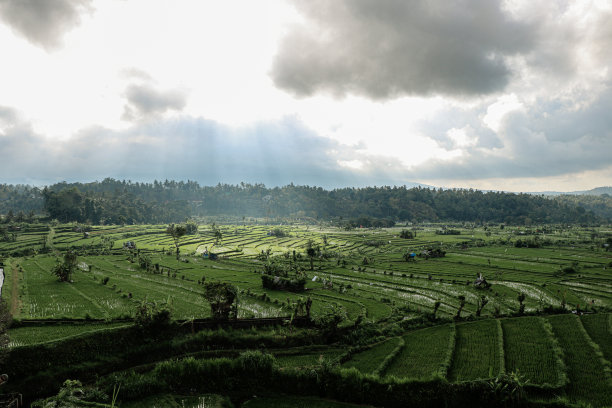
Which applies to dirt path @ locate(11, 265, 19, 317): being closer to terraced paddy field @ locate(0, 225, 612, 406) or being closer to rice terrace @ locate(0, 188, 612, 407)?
rice terrace @ locate(0, 188, 612, 407)

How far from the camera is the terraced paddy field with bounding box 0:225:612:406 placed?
19203mm

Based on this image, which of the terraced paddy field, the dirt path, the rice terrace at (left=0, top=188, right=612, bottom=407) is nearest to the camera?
the rice terrace at (left=0, top=188, right=612, bottom=407)

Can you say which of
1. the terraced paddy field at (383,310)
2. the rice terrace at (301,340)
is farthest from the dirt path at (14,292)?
the terraced paddy field at (383,310)

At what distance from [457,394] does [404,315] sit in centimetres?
1413

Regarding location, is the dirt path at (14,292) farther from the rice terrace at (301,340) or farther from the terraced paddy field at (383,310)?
the terraced paddy field at (383,310)

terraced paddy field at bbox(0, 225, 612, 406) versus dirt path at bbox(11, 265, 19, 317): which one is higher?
dirt path at bbox(11, 265, 19, 317)

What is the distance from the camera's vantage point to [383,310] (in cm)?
3170

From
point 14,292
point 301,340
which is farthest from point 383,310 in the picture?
point 14,292

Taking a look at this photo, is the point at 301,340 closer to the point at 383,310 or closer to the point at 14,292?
the point at 383,310

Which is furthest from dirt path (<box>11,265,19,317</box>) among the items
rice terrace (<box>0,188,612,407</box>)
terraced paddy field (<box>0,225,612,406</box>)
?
terraced paddy field (<box>0,225,612,406</box>)

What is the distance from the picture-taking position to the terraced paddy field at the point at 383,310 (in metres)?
19.2

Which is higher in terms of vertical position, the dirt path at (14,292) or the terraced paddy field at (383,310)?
the dirt path at (14,292)

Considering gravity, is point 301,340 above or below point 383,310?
above

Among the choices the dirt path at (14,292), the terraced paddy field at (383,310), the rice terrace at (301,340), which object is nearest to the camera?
the rice terrace at (301,340)
